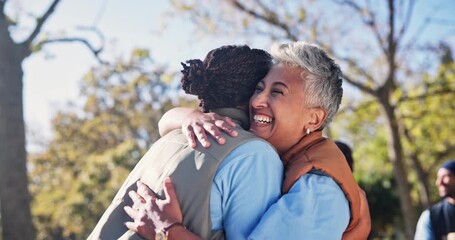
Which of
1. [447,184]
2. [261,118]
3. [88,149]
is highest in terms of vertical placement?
[261,118]

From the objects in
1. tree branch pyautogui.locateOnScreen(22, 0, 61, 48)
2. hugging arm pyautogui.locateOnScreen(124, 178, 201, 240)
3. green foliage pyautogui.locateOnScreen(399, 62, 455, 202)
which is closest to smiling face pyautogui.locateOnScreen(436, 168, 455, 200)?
hugging arm pyautogui.locateOnScreen(124, 178, 201, 240)

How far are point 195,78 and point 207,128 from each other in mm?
267

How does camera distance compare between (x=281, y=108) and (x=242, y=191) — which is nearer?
(x=242, y=191)

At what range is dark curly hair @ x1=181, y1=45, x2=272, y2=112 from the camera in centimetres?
236

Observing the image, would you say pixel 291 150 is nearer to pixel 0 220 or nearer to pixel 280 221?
pixel 280 221

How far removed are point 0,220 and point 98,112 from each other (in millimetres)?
A: 24469

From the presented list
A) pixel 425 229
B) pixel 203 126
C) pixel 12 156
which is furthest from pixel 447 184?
pixel 12 156

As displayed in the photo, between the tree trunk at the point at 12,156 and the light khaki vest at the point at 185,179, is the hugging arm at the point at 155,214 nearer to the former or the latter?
the light khaki vest at the point at 185,179

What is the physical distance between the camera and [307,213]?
6.82ft

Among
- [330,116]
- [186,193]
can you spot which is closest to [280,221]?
[186,193]

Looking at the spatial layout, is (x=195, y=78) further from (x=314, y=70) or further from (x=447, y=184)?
(x=447, y=184)

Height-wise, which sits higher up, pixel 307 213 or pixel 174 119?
pixel 174 119

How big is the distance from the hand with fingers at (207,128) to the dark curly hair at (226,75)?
83 millimetres

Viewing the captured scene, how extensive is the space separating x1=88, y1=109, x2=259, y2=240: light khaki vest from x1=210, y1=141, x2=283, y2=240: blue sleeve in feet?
0.10
